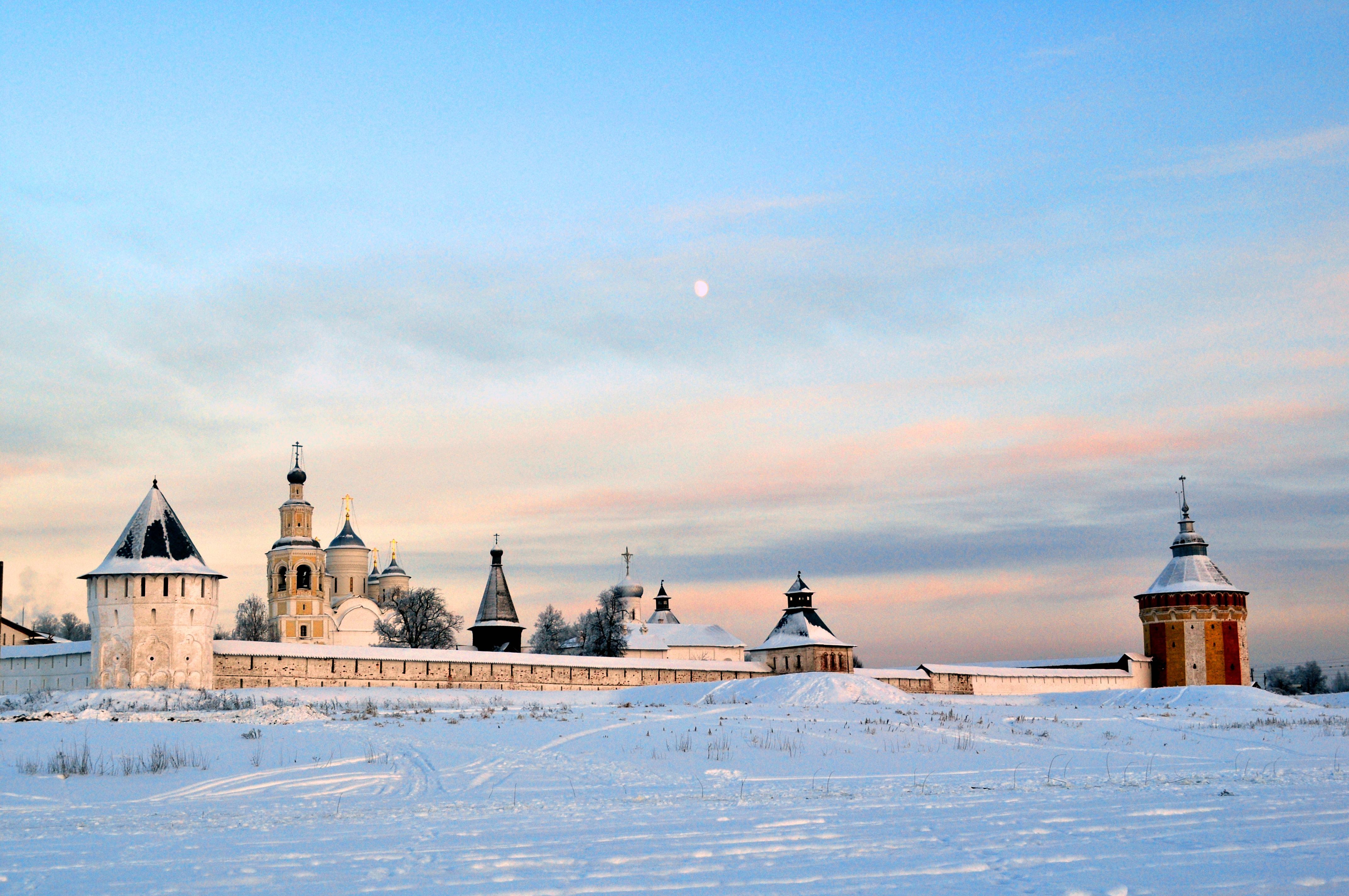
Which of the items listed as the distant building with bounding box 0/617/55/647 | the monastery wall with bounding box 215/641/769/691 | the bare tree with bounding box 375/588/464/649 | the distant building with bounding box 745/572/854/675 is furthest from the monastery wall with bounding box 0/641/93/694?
the distant building with bounding box 745/572/854/675

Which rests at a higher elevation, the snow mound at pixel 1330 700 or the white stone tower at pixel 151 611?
the white stone tower at pixel 151 611

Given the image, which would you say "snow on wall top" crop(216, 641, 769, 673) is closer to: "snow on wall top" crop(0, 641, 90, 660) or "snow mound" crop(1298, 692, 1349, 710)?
"snow on wall top" crop(0, 641, 90, 660)

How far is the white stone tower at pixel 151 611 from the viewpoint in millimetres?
31297

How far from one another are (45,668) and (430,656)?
1146cm

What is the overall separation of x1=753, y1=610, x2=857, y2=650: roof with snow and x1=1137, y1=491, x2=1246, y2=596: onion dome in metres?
15.1

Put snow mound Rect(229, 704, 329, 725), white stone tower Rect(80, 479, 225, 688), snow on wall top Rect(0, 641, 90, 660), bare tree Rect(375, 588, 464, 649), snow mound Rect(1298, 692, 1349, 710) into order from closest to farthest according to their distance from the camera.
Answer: snow mound Rect(229, 704, 329, 725), white stone tower Rect(80, 479, 225, 688), snow on wall top Rect(0, 641, 90, 660), snow mound Rect(1298, 692, 1349, 710), bare tree Rect(375, 588, 464, 649)

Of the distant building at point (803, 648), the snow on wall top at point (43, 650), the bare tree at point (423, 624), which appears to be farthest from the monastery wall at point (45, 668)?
the distant building at point (803, 648)

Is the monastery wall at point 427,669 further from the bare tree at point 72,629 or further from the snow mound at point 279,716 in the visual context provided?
the bare tree at point 72,629

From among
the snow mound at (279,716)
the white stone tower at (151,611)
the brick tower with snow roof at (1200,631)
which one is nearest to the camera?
the snow mound at (279,716)

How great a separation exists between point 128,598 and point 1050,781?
29.0m

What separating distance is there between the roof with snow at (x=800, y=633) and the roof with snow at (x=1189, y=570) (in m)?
15.1

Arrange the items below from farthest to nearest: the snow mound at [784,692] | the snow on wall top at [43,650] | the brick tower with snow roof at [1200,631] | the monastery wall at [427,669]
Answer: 1. the brick tower with snow roof at [1200,631]
2. the monastery wall at [427,669]
3. the snow on wall top at [43,650]
4. the snow mound at [784,692]

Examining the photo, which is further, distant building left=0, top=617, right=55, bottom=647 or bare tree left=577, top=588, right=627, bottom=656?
bare tree left=577, top=588, right=627, bottom=656

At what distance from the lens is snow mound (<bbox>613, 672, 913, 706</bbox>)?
28.4 metres
